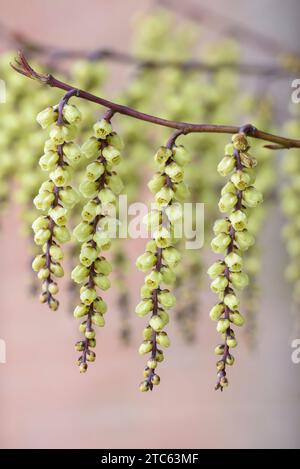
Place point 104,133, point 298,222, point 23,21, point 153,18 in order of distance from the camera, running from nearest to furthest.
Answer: point 104,133
point 298,222
point 153,18
point 23,21

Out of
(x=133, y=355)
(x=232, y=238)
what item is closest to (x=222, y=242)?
(x=232, y=238)

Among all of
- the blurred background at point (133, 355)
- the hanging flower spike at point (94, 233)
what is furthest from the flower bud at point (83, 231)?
the blurred background at point (133, 355)

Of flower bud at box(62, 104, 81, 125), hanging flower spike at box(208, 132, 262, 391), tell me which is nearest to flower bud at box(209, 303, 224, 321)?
hanging flower spike at box(208, 132, 262, 391)

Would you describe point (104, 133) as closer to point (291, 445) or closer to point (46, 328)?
point (46, 328)

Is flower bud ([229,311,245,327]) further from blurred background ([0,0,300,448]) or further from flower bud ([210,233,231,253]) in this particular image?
blurred background ([0,0,300,448])

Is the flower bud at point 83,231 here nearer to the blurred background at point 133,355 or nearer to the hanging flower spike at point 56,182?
the hanging flower spike at point 56,182

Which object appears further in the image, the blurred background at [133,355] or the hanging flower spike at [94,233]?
the blurred background at [133,355]
